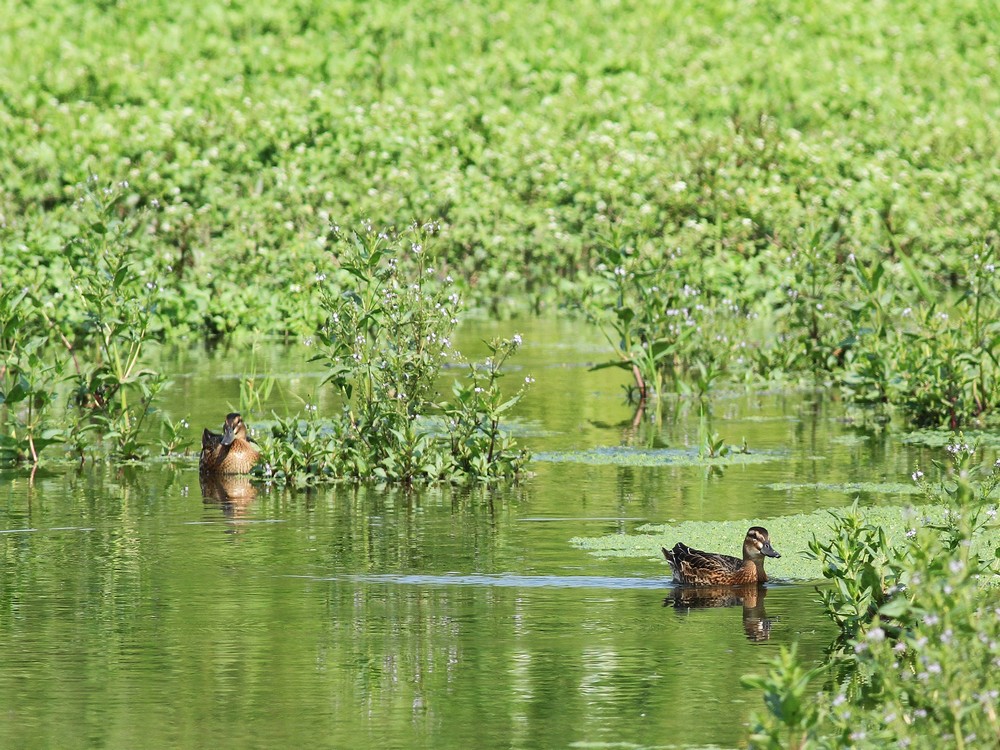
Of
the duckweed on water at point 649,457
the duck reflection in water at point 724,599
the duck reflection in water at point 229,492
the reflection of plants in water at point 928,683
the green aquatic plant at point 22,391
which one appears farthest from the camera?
the duckweed on water at point 649,457

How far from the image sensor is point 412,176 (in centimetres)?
2195

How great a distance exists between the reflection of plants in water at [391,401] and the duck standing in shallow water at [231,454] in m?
0.22

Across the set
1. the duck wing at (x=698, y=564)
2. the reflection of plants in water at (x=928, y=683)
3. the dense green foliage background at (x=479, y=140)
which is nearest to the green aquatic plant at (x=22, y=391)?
the dense green foliage background at (x=479, y=140)

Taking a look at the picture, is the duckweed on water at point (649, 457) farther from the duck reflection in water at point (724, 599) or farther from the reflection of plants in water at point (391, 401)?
the duck reflection in water at point (724, 599)

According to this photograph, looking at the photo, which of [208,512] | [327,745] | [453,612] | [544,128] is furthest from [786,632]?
[544,128]

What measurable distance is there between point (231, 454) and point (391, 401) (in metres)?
1.01

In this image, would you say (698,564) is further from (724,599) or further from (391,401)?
(391,401)

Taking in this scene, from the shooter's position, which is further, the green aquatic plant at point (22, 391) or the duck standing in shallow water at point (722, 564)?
the green aquatic plant at point (22, 391)

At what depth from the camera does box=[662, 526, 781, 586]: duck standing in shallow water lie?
9086mm

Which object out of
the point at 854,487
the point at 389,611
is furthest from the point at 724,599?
the point at 854,487

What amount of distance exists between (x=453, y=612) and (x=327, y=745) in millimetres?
1895

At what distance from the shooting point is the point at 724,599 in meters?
8.97

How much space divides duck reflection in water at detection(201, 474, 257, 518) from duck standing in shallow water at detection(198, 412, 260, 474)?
44 mm

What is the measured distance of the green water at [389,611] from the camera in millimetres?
7105
